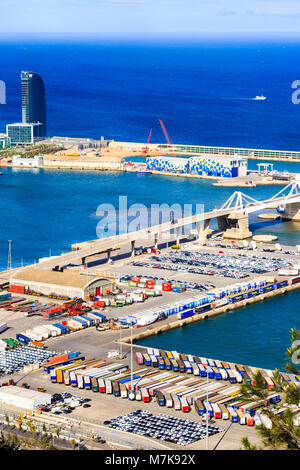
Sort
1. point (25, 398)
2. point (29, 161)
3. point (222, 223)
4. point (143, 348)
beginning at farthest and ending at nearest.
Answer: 1. point (29, 161)
2. point (222, 223)
3. point (143, 348)
4. point (25, 398)

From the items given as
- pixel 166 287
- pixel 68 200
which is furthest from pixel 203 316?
pixel 68 200

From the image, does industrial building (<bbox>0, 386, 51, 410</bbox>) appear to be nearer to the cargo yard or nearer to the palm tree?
the cargo yard

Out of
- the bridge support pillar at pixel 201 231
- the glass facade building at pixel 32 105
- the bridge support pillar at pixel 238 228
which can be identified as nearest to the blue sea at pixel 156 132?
the bridge support pillar at pixel 238 228

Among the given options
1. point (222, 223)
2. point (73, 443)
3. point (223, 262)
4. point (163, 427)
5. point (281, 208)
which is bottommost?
point (163, 427)

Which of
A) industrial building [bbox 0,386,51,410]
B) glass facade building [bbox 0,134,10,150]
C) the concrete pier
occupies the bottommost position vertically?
industrial building [bbox 0,386,51,410]

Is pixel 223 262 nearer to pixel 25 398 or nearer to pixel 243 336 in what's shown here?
pixel 243 336

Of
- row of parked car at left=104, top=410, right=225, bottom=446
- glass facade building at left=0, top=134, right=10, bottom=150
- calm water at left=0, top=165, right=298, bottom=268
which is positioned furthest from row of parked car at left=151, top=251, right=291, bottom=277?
glass facade building at left=0, top=134, right=10, bottom=150
